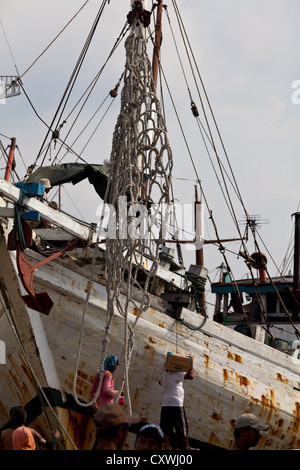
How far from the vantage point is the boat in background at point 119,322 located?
340 inches

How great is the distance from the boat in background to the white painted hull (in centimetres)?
2

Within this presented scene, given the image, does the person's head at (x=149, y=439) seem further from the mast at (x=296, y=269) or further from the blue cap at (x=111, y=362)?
the mast at (x=296, y=269)

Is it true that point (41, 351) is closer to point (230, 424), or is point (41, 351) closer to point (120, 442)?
point (230, 424)

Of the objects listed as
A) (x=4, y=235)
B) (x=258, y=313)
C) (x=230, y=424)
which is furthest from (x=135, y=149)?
(x=258, y=313)

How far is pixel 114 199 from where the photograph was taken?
328 inches

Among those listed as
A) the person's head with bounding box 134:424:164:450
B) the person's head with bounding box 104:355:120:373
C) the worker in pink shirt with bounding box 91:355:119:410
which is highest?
the person's head with bounding box 104:355:120:373

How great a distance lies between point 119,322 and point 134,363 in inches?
26.5

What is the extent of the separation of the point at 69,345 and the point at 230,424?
2921 millimetres

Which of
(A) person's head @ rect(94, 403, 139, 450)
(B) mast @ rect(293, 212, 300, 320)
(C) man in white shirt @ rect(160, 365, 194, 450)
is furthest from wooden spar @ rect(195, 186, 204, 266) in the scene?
(A) person's head @ rect(94, 403, 139, 450)

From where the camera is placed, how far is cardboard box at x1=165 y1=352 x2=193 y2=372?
8734 mm

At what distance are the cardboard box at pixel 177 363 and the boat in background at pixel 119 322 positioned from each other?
0.54 meters

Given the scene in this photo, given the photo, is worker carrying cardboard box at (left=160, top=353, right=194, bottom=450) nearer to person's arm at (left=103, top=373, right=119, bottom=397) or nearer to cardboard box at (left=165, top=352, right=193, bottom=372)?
cardboard box at (left=165, top=352, right=193, bottom=372)

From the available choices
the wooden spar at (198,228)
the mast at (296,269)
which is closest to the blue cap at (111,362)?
the mast at (296,269)

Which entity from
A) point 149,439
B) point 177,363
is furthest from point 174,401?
point 149,439
